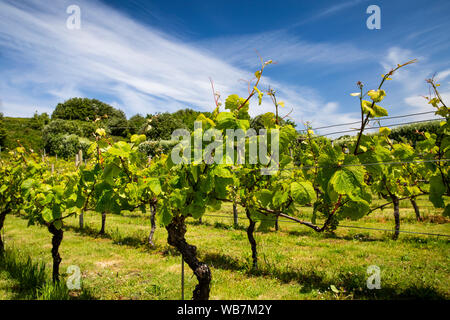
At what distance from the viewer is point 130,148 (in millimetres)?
2473

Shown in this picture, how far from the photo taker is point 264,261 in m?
5.54

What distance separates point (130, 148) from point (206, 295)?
176cm

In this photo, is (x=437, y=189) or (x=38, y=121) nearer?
(x=437, y=189)
